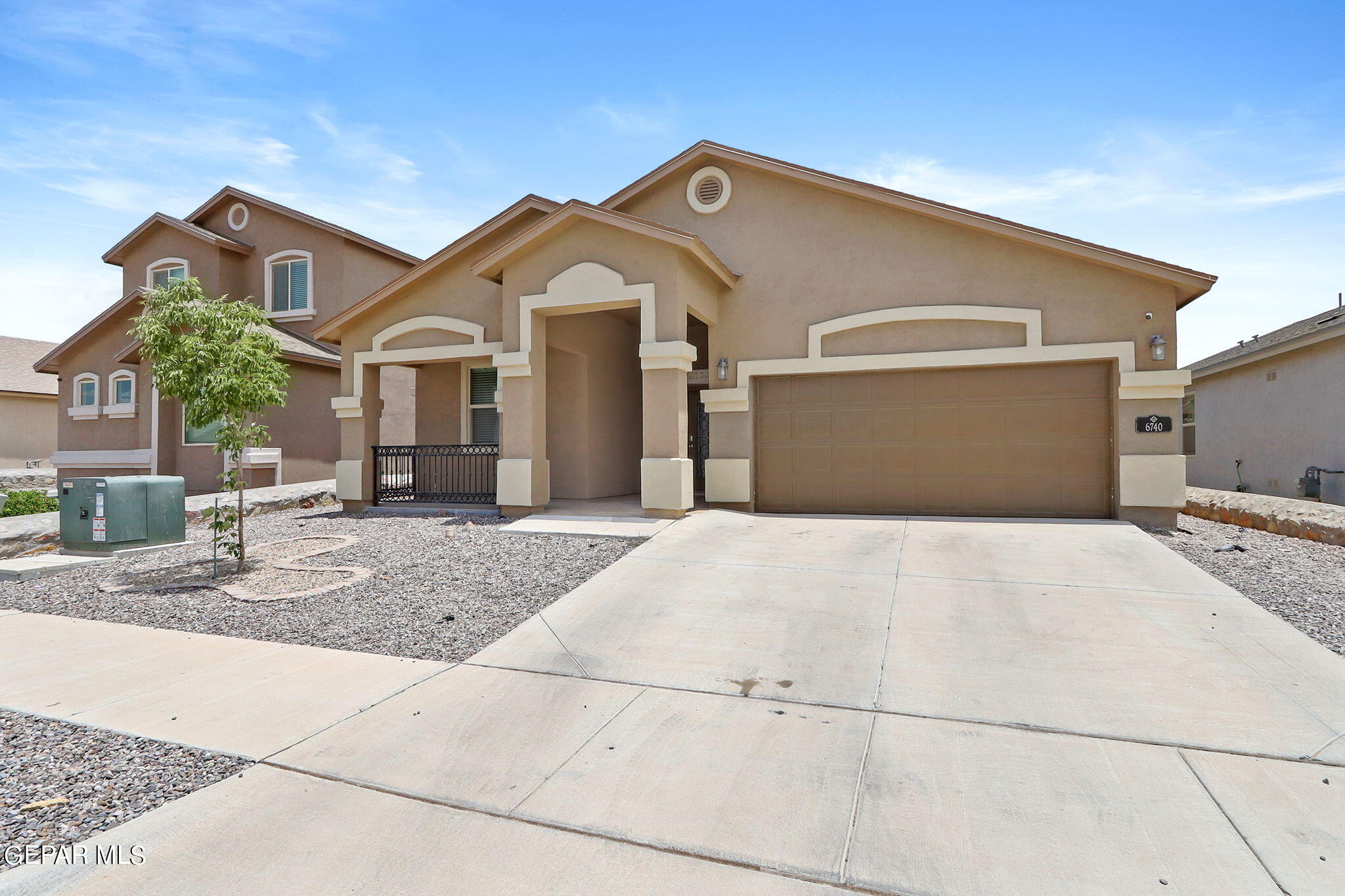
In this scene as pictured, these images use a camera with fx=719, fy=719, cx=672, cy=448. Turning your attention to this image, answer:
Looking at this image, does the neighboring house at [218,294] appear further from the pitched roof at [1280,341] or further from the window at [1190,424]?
the window at [1190,424]

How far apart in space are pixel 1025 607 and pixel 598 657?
12.6 ft

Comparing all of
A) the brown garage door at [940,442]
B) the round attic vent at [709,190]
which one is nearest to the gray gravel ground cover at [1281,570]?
the brown garage door at [940,442]

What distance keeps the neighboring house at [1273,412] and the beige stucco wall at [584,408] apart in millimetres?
14462

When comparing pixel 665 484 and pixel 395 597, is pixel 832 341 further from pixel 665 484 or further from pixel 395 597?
pixel 395 597

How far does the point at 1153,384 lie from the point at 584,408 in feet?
31.5

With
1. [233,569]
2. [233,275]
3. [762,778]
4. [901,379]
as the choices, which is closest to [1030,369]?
[901,379]

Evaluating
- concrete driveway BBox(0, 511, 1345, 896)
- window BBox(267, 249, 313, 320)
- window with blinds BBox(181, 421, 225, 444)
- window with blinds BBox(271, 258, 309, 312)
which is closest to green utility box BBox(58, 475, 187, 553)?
concrete driveway BBox(0, 511, 1345, 896)

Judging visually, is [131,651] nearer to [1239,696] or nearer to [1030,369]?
[1239,696]

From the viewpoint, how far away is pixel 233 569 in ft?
28.8

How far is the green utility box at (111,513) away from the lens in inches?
387

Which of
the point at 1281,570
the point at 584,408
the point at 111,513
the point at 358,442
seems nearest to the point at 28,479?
the point at 358,442

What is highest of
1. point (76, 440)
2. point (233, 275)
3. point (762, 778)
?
point (233, 275)

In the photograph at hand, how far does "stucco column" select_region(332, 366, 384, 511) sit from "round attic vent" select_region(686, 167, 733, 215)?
708 centimetres

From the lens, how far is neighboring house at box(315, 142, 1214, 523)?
10.7 m
